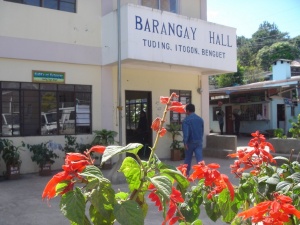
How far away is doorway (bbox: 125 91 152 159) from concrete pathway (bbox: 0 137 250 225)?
4084mm

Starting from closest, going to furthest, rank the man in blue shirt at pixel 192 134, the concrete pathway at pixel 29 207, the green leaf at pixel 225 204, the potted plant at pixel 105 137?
the green leaf at pixel 225 204, the concrete pathway at pixel 29 207, the man in blue shirt at pixel 192 134, the potted plant at pixel 105 137

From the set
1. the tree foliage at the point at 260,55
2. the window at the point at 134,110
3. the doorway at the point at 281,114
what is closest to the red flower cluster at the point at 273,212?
the window at the point at 134,110

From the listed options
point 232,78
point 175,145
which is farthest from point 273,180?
point 232,78

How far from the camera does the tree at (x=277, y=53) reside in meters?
50.9

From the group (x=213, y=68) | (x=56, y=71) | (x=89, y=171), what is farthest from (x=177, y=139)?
(x=89, y=171)

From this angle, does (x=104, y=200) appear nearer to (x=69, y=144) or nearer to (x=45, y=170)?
(x=45, y=170)

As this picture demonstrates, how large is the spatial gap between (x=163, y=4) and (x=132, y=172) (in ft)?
35.7

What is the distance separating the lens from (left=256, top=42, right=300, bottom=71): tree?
50.9m

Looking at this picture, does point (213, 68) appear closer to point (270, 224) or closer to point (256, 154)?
point (256, 154)

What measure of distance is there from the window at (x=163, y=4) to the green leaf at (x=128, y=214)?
10614 mm

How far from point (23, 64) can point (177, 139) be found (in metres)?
5.38

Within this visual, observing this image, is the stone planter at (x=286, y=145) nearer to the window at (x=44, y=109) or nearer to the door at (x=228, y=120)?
the window at (x=44, y=109)

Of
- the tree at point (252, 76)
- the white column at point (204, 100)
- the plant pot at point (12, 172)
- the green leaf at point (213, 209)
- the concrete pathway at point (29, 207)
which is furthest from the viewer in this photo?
the tree at point (252, 76)

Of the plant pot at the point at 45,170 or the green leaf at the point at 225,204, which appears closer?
the green leaf at the point at 225,204
